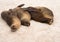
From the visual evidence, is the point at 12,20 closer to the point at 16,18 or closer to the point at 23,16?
the point at 16,18

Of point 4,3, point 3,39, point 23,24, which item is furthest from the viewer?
point 4,3

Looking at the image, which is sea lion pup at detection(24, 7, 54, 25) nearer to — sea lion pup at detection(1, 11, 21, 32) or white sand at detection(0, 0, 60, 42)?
white sand at detection(0, 0, 60, 42)

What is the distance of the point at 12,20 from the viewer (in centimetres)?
205

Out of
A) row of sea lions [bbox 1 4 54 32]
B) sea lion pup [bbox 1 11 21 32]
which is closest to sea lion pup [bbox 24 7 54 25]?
row of sea lions [bbox 1 4 54 32]

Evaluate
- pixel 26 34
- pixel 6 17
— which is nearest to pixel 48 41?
pixel 26 34

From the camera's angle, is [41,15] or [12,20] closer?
[12,20]

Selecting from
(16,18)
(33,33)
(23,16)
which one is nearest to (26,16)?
(23,16)

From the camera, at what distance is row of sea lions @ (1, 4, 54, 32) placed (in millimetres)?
2084

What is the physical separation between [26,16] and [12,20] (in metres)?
0.20

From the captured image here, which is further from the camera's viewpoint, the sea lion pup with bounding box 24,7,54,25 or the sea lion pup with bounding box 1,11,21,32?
the sea lion pup with bounding box 24,7,54,25

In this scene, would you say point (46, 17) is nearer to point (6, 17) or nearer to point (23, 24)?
point (23, 24)

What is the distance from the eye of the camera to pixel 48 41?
73.4 inches

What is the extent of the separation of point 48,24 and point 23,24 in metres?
0.29

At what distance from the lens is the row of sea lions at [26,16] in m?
2.08
